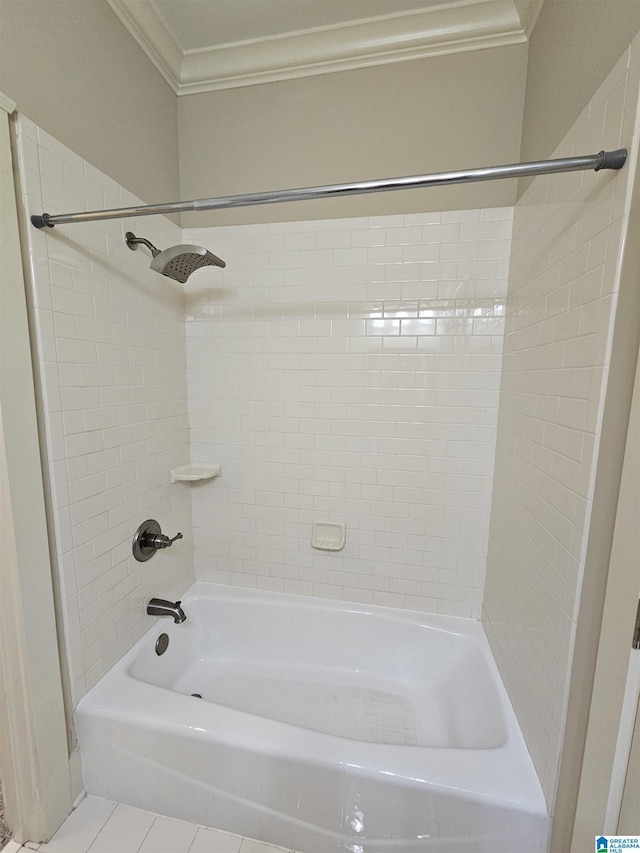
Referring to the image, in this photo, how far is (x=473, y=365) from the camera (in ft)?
4.59

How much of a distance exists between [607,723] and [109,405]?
60.1 inches

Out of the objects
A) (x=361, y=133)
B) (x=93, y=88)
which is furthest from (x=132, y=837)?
(x=361, y=133)

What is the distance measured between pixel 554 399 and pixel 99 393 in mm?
1358

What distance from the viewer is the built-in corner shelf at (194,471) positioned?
60.5 inches

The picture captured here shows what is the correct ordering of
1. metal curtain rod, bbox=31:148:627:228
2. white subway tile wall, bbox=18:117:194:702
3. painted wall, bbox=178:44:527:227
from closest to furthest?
metal curtain rod, bbox=31:148:627:228 → white subway tile wall, bbox=18:117:194:702 → painted wall, bbox=178:44:527:227

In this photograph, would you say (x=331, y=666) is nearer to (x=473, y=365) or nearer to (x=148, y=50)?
(x=473, y=365)

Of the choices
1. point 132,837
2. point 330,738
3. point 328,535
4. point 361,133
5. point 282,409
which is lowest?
point 132,837

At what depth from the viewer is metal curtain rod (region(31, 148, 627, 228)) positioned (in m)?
0.69

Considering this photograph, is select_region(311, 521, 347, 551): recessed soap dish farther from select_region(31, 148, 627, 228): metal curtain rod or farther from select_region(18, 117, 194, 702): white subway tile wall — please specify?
select_region(31, 148, 627, 228): metal curtain rod

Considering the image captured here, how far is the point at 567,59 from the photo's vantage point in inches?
36.9

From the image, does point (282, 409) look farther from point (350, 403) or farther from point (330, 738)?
point (330, 738)

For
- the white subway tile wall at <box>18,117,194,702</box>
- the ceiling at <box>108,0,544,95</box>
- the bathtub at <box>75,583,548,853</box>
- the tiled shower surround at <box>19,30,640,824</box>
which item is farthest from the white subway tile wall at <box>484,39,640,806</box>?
the white subway tile wall at <box>18,117,194,702</box>

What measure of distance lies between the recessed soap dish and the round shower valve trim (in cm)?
58

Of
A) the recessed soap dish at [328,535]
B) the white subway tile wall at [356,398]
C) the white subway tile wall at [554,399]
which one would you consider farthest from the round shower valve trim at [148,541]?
the white subway tile wall at [554,399]
